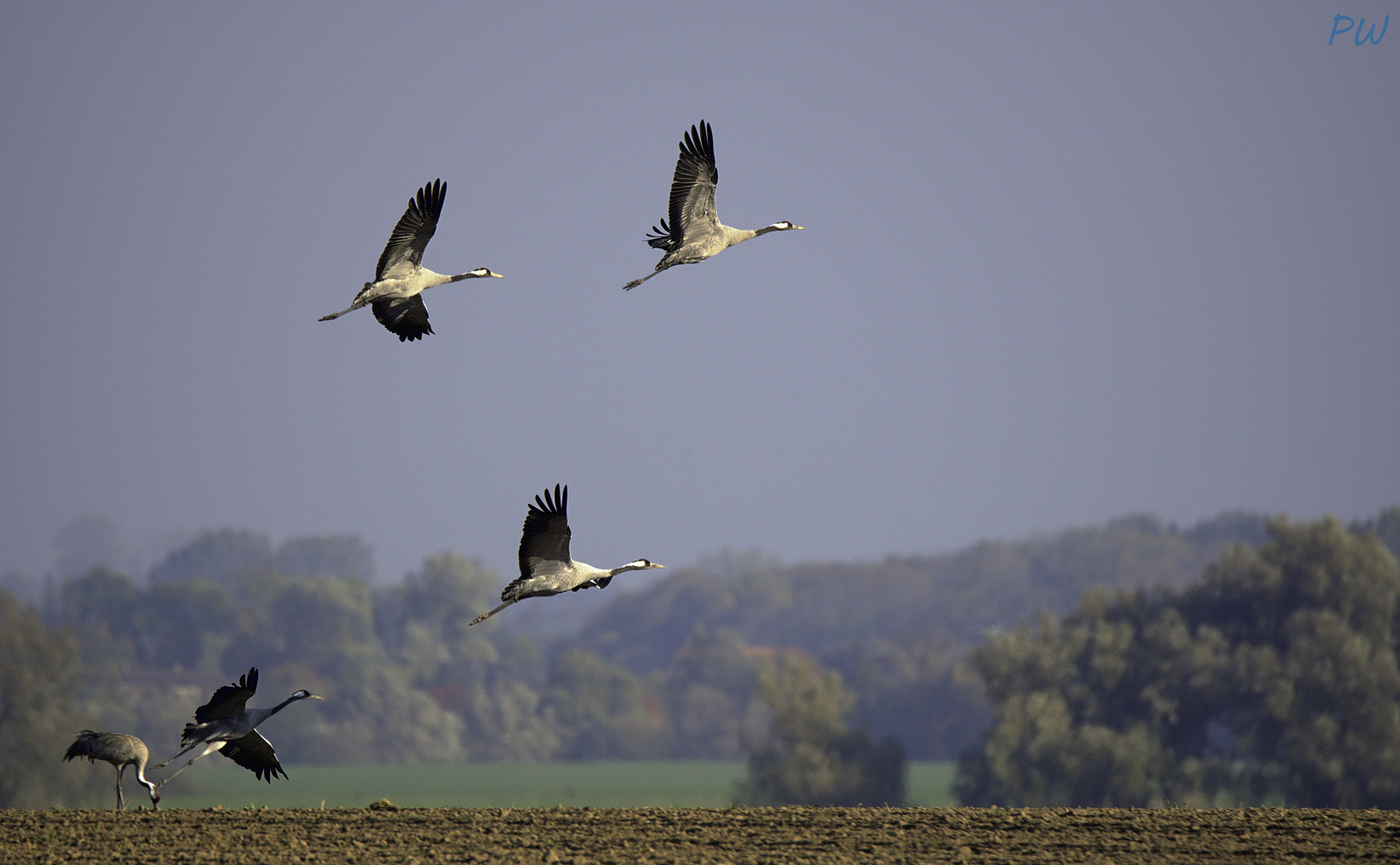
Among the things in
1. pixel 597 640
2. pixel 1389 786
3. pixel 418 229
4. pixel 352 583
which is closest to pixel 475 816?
pixel 418 229

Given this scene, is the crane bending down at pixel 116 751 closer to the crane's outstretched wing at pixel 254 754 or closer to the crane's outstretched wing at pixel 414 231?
the crane's outstretched wing at pixel 254 754

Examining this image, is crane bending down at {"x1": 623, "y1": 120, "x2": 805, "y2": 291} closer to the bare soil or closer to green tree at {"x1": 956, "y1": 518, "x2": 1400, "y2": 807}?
the bare soil

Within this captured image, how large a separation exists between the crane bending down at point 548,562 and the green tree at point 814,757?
1407 inches

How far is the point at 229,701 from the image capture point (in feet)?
46.4

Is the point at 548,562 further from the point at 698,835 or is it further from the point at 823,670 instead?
the point at 823,670

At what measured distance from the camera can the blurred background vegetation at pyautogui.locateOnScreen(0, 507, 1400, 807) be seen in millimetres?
46156

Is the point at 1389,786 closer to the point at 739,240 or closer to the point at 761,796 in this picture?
the point at 761,796

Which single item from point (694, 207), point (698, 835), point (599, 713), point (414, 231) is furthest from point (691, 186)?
point (599, 713)

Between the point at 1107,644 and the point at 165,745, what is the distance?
178ft

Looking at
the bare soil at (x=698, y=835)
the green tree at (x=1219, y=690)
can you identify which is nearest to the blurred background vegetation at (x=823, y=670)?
the green tree at (x=1219, y=690)

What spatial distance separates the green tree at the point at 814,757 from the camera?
49.6 metres

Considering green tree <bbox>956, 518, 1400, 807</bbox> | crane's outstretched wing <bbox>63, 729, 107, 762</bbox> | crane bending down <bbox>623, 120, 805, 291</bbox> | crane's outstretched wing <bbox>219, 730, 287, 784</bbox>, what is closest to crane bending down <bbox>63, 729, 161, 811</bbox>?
crane's outstretched wing <bbox>63, 729, 107, 762</bbox>

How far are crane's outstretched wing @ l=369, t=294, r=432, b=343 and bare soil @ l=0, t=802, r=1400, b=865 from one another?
20.0 ft

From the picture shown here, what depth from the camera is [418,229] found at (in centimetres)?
1683
